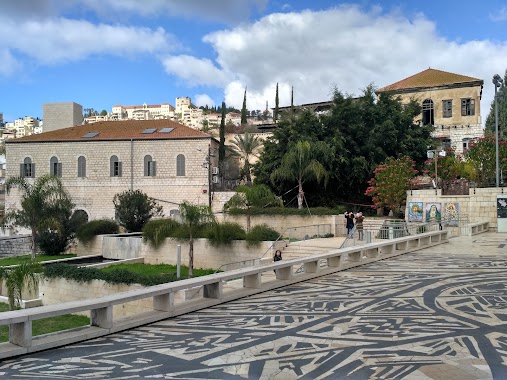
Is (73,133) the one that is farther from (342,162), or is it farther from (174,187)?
(342,162)

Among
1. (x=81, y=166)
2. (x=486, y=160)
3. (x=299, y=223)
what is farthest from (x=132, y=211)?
(x=486, y=160)

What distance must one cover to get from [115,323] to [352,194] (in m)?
30.2

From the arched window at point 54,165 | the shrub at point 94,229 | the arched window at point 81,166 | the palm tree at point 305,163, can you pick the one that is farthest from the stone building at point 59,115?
the palm tree at point 305,163

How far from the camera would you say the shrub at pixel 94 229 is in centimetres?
3131

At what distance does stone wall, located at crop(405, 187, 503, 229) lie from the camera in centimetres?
2758

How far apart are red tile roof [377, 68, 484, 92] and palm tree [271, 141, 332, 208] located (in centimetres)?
1959

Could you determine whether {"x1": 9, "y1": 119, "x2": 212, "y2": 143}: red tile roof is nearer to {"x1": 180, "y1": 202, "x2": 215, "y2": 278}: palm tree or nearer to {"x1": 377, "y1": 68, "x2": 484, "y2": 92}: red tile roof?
{"x1": 180, "y1": 202, "x2": 215, "y2": 278}: palm tree

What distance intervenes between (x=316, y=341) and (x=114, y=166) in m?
38.1

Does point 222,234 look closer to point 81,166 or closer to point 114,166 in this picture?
point 114,166

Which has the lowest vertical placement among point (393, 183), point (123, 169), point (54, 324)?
point (54, 324)

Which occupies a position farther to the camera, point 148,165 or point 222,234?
point 148,165

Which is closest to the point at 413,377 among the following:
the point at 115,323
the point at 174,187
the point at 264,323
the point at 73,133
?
the point at 264,323

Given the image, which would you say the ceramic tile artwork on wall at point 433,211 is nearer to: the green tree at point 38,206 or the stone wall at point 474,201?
the stone wall at point 474,201

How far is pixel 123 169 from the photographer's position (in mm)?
41875
